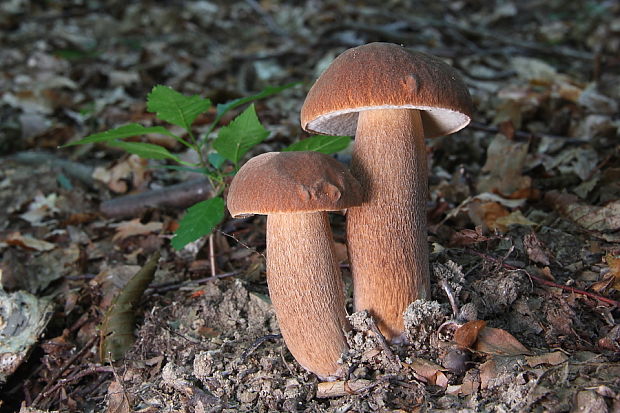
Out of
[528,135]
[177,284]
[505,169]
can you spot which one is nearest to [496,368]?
[177,284]

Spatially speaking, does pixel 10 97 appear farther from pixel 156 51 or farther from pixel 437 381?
pixel 437 381

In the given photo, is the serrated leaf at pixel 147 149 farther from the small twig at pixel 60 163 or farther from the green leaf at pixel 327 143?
the small twig at pixel 60 163

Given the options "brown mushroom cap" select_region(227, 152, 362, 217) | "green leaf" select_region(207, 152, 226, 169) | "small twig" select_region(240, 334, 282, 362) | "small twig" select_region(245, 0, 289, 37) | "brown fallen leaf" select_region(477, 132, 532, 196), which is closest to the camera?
"brown mushroom cap" select_region(227, 152, 362, 217)

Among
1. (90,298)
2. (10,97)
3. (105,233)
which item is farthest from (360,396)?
(10,97)

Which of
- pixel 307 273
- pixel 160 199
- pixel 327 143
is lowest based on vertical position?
pixel 160 199

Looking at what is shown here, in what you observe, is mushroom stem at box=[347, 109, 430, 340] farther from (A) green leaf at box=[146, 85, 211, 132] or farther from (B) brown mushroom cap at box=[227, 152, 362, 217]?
(A) green leaf at box=[146, 85, 211, 132]

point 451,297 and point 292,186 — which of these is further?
point 451,297

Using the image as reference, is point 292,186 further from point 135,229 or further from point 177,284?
point 135,229

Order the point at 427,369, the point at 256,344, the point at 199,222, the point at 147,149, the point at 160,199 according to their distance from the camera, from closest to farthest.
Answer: the point at 427,369 → the point at 256,344 → the point at 199,222 → the point at 147,149 → the point at 160,199

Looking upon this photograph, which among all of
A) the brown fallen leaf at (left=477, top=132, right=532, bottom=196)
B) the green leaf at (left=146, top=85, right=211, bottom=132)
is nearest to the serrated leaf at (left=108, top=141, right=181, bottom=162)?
the green leaf at (left=146, top=85, right=211, bottom=132)
